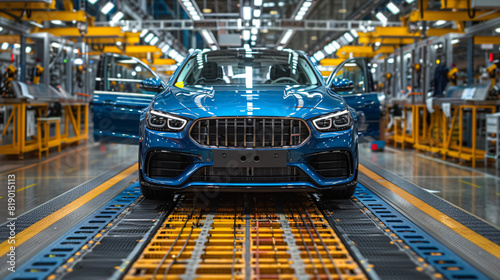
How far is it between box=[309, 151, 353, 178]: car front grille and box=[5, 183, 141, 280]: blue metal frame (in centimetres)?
161

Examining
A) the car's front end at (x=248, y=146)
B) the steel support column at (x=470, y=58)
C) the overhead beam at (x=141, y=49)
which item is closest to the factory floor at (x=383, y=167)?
the car's front end at (x=248, y=146)

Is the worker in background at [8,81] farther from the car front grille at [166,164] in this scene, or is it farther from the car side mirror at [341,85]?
the car side mirror at [341,85]

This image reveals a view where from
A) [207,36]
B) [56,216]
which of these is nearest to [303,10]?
[207,36]

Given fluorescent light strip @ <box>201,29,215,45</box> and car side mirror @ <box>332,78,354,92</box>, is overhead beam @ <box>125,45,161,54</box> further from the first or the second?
car side mirror @ <box>332,78,354,92</box>

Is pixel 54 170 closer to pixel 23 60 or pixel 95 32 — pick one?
pixel 23 60

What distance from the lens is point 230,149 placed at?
383 centimetres

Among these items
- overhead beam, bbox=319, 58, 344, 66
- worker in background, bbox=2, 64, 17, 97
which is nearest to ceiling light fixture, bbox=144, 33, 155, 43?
overhead beam, bbox=319, 58, 344, 66

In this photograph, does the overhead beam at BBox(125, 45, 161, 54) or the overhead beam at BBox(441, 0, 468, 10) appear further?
the overhead beam at BBox(125, 45, 161, 54)

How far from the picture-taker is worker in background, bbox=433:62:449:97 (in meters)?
11.0

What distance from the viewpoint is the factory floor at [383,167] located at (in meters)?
5.42

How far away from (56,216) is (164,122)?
1147 mm

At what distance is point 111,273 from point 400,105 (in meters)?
12.6

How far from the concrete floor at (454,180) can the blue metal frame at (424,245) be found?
97cm

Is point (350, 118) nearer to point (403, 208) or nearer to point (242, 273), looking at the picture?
point (403, 208)
